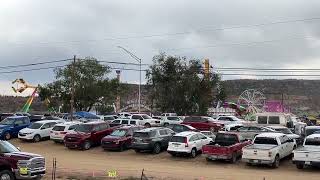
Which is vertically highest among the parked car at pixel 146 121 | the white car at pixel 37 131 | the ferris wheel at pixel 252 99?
the ferris wheel at pixel 252 99

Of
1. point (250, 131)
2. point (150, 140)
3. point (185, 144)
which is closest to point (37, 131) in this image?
point (150, 140)

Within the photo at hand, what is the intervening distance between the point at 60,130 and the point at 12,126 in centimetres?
600

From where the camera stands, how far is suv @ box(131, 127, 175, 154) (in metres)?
33.8

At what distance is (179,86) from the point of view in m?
70.2

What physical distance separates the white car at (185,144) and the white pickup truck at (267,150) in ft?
14.6

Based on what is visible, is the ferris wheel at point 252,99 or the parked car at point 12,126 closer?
the parked car at point 12,126

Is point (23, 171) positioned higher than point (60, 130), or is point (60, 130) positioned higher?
point (60, 130)

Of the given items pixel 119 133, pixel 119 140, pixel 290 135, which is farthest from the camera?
pixel 119 133

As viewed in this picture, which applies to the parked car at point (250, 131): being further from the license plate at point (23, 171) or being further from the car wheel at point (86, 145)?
the license plate at point (23, 171)

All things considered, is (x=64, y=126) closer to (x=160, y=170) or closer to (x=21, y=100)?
(x=160, y=170)

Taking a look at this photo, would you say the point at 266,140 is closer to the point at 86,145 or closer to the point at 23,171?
the point at 23,171

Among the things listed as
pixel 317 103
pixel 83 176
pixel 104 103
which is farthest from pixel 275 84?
pixel 83 176

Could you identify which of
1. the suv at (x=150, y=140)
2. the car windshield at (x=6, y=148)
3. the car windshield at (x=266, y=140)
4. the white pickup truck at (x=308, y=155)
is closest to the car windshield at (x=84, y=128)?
the suv at (x=150, y=140)

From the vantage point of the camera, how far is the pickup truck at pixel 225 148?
96.1 feet
